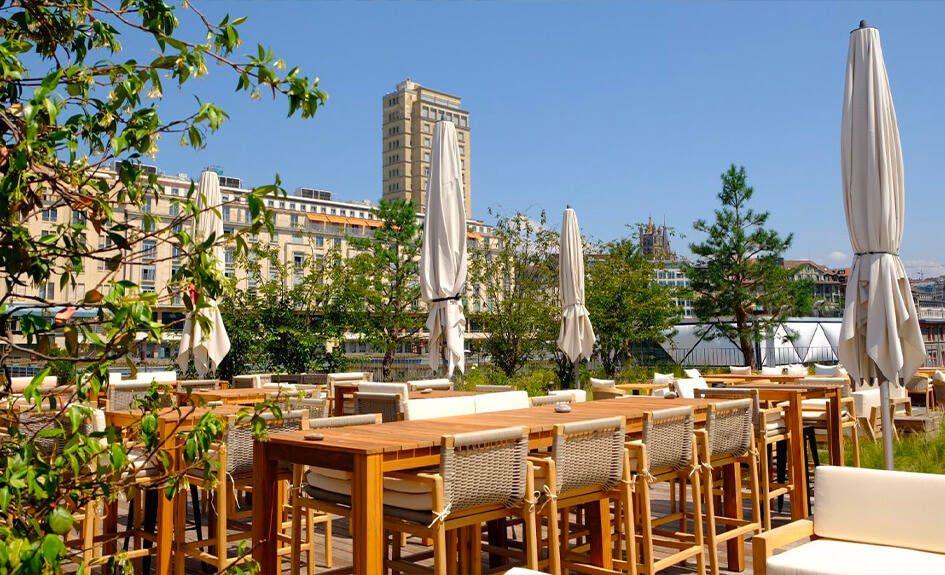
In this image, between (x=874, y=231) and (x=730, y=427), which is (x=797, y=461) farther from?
(x=874, y=231)

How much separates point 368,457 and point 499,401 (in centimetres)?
262

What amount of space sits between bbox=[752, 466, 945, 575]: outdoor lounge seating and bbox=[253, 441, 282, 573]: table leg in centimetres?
203

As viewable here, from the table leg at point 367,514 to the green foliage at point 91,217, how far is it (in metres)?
1.31

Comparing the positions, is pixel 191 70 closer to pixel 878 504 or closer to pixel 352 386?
pixel 878 504

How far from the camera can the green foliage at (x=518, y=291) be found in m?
17.4

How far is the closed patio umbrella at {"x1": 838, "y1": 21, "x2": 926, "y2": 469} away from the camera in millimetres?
5492

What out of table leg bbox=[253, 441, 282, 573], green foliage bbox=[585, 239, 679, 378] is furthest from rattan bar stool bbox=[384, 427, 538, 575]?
green foliage bbox=[585, 239, 679, 378]

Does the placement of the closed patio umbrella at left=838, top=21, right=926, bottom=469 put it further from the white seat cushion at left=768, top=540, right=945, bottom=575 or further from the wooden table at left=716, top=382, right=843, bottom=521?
the white seat cushion at left=768, top=540, right=945, bottom=575

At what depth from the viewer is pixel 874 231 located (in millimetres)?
5633

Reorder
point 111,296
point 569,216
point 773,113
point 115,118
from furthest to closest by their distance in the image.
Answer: point 773,113
point 569,216
point 115,118
point 111,296

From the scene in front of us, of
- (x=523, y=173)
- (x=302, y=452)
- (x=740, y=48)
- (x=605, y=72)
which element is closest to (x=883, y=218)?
(x=302, y=452)

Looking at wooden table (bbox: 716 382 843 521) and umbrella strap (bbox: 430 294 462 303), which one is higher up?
umbrella strap (bbox: 430 294 462 303)

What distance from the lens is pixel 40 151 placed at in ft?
5.01

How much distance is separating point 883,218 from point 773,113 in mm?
14236
